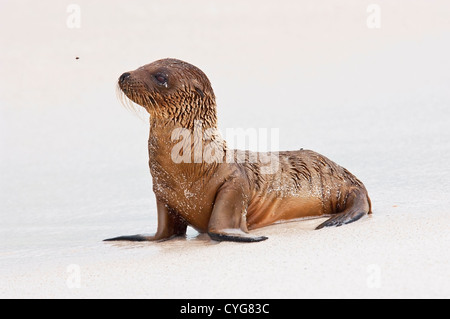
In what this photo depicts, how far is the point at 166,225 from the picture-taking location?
6000 millimetres

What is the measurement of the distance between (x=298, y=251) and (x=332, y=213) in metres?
1.58

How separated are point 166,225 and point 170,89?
1.11 meters

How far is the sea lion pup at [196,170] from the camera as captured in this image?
5602 mm

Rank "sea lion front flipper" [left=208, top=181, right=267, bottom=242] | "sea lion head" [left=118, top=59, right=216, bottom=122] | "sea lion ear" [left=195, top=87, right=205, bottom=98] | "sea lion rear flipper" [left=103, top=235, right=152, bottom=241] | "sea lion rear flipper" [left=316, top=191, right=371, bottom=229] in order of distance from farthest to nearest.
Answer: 1. "sea lion rear flipper" [left=103, top=235, right=152, bottom=241]
2. "sea lion rear flipper" [left=316, top=191, right=371, bottom=229]
3. "sea lion ear" [left=195, top=87, right=205, bottom=98]
4. "sea lion head" [left=118, top=59, right=216, bottom=122]
5. "sea lion front flipper" [left=208, top=181, right=267, bottom=242]

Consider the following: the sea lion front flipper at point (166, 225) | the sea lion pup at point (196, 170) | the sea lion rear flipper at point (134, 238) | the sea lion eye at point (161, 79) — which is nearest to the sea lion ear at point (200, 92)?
the sea lion pup at point (196, 170)

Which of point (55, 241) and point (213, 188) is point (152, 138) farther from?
point (55, 241)

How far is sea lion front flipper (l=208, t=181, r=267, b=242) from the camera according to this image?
215 inches

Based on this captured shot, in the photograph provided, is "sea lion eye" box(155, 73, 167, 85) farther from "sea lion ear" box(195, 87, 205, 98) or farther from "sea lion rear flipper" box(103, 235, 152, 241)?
"sea lion rear flipper" box(103, 235, 152, 241)

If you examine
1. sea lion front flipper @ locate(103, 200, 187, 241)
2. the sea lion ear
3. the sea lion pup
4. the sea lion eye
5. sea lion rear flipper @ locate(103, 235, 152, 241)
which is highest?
the sea lion eye

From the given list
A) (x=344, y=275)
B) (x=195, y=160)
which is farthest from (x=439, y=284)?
(x=195, y=160)

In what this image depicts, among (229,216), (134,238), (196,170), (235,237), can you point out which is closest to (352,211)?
(229,216)

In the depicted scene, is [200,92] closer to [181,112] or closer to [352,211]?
[181,112]

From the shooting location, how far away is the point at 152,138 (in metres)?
5.75

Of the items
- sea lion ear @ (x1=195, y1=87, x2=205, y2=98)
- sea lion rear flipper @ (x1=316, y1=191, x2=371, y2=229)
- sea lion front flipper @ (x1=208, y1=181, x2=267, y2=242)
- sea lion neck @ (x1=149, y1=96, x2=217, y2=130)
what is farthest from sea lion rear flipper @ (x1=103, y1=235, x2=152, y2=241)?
sea lion rear flipper @ (x1=316, y1=191, x2=371, y2=229)
